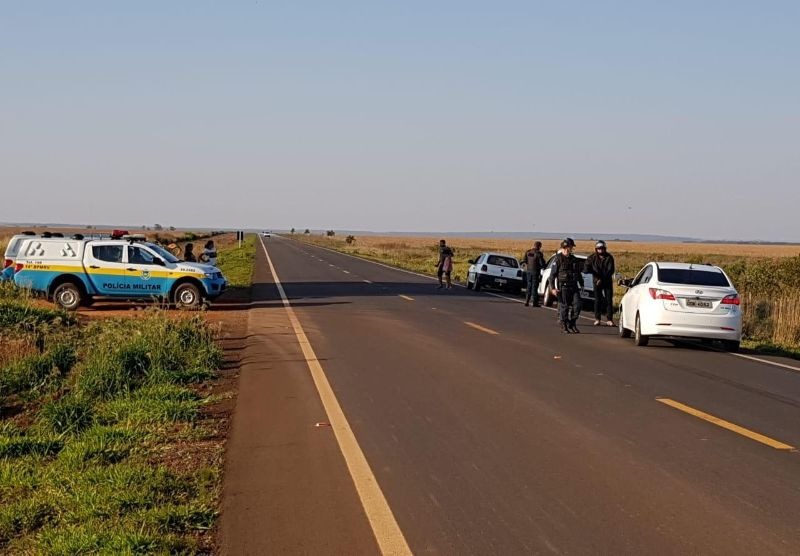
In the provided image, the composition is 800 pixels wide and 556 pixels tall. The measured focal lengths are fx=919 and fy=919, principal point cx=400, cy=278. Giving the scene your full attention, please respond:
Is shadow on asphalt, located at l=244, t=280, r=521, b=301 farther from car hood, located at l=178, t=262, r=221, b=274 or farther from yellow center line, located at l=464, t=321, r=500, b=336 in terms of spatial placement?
yellow center line, located at l=464, t=321, r=500, b=336

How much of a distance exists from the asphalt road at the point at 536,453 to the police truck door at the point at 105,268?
8.02 metres

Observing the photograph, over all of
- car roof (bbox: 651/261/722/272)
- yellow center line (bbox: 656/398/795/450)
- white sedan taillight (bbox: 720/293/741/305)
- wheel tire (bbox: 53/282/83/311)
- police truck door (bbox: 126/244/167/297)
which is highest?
car roof (bbox: 651/261/722/272)

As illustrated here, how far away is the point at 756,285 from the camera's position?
28.1 metres

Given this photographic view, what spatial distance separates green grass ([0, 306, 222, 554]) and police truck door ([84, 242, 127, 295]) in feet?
22.1

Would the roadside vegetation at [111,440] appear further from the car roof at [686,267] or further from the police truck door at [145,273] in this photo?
the car roof at [686,267]

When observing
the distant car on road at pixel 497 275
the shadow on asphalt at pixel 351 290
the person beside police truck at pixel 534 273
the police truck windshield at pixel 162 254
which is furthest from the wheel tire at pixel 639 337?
the distant car on road at pixel 497 275

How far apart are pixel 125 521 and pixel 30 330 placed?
11633 mm

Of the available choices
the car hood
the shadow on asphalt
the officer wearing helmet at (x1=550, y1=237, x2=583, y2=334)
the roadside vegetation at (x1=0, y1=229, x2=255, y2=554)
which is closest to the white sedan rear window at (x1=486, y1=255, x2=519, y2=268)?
the shadow on asphalt

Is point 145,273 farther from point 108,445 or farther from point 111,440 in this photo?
point 108,445

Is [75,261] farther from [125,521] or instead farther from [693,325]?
[125,521]

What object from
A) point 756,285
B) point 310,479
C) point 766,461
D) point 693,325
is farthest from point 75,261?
point 756,285

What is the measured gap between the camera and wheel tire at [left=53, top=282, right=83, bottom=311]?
2178 cm

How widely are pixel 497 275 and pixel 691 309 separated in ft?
55.8

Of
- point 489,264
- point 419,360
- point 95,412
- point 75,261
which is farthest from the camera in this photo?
point 489,264
